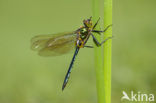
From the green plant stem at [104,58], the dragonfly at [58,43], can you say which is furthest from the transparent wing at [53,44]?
the green plant stem at [104,58]

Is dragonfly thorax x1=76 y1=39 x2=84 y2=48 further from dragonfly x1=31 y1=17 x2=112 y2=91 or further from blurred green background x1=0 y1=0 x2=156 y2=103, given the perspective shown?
blurred green background x1=0 y1=0 x2=156 y2=103

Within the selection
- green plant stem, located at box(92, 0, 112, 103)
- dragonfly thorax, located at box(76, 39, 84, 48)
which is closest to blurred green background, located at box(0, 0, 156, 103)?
dragonfly thorax, located at box(76, 39, 84, 48)

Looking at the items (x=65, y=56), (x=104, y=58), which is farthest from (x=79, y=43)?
(x=65, y=56)

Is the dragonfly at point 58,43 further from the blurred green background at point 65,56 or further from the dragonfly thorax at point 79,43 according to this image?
the blurred green background at point 65,56

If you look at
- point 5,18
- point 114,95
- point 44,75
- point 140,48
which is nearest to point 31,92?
point 44,75

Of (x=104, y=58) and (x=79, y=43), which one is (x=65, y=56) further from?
(x=104, y=58)

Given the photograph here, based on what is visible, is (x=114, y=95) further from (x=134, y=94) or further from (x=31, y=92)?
(x=31, y=92)
